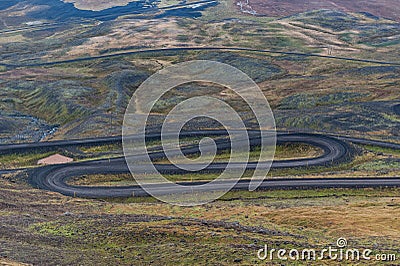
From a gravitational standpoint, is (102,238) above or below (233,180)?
above

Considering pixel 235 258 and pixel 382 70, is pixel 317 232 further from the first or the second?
pixel 382 70

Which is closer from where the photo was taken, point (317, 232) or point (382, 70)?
point (317, 232)

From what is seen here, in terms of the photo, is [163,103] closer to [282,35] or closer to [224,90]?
[224,90]

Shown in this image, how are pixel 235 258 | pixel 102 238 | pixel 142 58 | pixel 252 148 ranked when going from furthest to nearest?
pixel 142 58
pixel 252 148
pixel 102 238
pixel 235 258

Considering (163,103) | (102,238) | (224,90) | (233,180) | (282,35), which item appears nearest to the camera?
(102,238)

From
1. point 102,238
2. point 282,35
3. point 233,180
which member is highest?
point 282,35

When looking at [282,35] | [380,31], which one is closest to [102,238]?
[282,35]

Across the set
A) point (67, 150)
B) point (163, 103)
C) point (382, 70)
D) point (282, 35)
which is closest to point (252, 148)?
point (67, 150)
